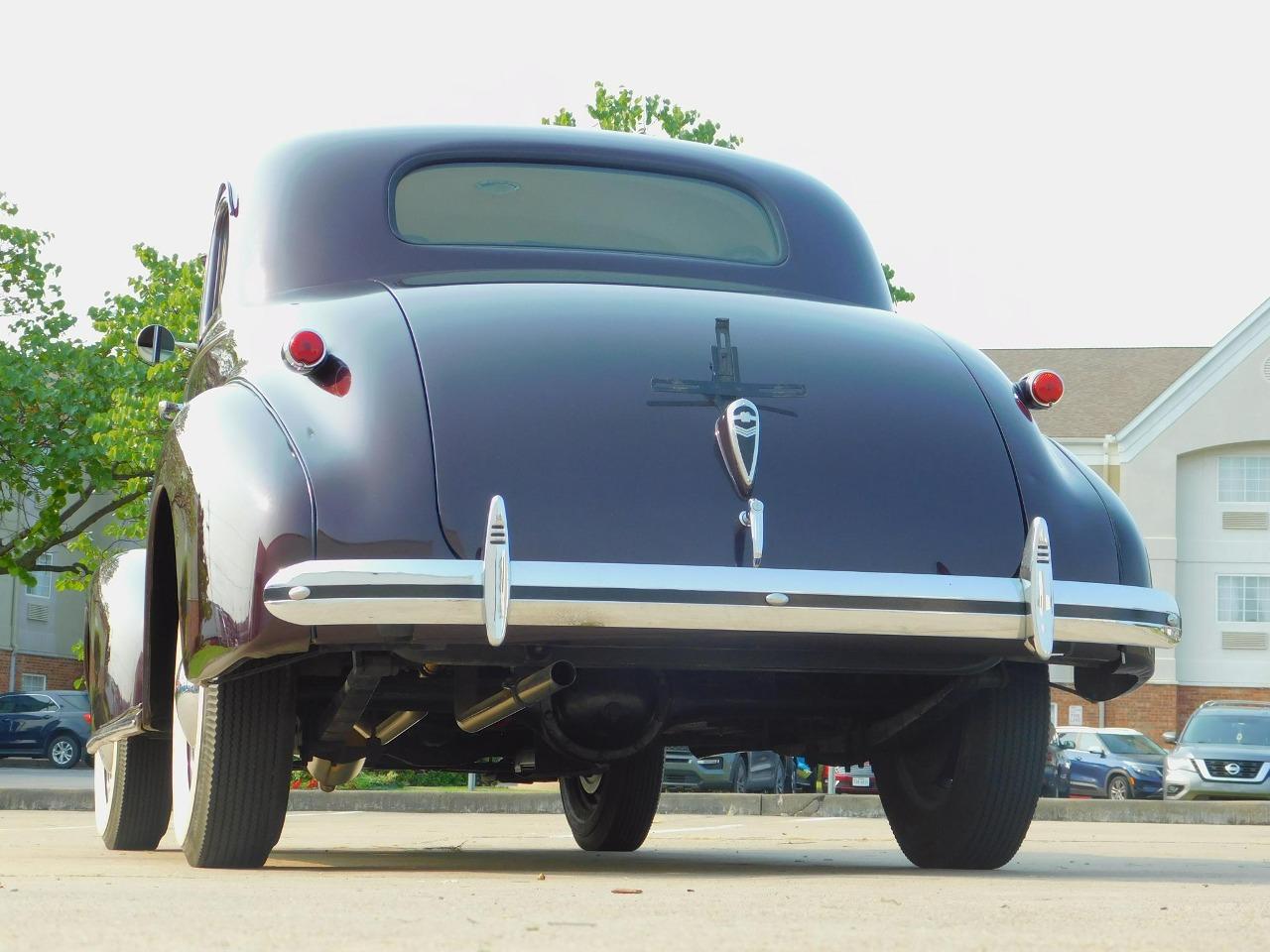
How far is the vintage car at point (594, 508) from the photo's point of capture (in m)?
4.16

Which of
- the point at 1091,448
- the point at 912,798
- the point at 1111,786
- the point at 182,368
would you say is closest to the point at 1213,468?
the point at 1091,448

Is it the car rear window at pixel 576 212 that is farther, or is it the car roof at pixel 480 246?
the car rear window at pixel 576 212

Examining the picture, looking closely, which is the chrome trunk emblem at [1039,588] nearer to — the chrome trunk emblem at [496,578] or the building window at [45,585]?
the chrome trunk emblem at [496,578]

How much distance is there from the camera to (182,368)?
27875mm

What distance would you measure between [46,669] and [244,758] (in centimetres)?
4715

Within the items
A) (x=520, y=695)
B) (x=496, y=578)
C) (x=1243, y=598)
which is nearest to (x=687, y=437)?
(x=496, y=578)

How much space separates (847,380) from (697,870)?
1555 mm

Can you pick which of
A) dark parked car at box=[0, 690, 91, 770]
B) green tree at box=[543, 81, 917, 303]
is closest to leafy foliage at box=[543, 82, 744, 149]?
green tree at box=[543, 81, 917, 303]

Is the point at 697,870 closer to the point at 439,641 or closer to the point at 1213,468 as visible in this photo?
the point at 439,641

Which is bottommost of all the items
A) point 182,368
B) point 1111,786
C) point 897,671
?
point 1111,786

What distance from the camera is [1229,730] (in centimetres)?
2775

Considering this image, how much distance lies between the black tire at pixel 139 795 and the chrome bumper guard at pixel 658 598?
2.72m

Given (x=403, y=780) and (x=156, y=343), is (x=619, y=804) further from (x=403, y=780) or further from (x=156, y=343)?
(x=403, y=780)

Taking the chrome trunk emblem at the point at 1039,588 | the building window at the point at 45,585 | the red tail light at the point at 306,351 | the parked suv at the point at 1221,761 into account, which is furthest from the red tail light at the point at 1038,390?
the building window at the point at 45,585
